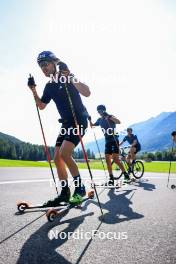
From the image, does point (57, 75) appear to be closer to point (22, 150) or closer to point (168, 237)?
point (168, 237)

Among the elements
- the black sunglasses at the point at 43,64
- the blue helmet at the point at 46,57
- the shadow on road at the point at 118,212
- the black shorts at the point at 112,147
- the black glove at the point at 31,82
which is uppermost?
the blue helmet at the point at 46,57

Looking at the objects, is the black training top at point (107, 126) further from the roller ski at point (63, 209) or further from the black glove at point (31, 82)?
the roller ski at point (63, 209)

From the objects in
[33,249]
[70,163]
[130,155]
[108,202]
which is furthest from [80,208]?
[130,155]

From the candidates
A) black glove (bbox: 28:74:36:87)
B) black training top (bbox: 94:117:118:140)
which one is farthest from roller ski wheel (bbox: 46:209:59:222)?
black training top (bbox: 94:117:118:140)

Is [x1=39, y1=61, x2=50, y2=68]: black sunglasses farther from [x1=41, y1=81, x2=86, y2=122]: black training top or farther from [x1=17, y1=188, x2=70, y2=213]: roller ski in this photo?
[x1=17, y1=188, x2=70, y2=213]: roller ski

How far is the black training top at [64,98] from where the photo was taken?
5.94 meters

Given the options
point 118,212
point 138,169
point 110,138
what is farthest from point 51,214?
point 138,169

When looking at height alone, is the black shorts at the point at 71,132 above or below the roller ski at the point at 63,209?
above

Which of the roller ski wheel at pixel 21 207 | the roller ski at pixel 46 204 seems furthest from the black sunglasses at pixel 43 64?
the roller ski wheel at pixel 21 207

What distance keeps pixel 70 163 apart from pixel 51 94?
1.46 metres

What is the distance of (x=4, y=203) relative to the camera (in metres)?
6.23

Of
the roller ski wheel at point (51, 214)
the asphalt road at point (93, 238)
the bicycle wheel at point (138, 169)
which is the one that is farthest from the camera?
the bicycle wheel at point (138, 169)

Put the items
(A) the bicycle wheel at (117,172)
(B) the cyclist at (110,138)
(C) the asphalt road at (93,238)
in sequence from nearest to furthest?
(C) the asphalt road at (93,238) → (B) the cyclist at (110,138) → (A) the bicycle wheel at (117,172)

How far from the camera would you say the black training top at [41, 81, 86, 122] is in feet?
19.5
